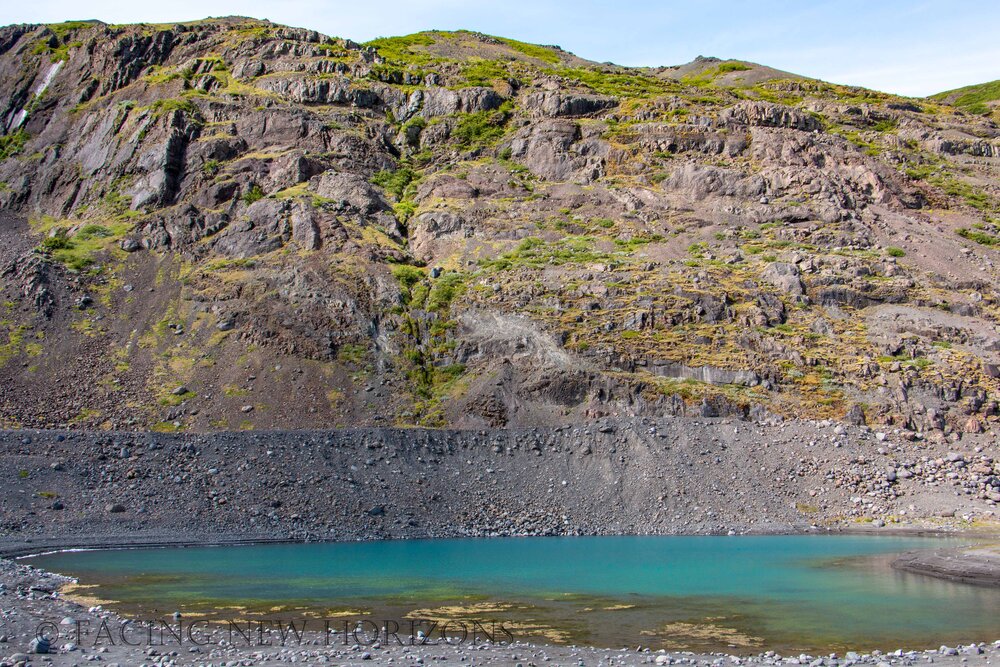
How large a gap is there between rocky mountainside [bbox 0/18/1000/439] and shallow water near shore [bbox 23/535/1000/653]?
1516 centimetres

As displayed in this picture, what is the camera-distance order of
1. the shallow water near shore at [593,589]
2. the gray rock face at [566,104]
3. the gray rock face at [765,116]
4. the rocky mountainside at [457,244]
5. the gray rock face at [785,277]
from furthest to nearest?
the gray rock face at [566,104]
the gray rock face at [765,116]
the gray rock face at [785,277]
the rocky mountainside at [457,244]
the shallow water near shore at [593,589]

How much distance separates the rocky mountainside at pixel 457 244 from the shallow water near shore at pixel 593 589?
49.7 ft

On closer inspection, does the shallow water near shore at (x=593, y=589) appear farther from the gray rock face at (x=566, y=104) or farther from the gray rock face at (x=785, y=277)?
the gray rock face at (x=566, y=104)

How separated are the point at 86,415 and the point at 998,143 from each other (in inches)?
3260

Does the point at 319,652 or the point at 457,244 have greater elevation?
the point at 457,244

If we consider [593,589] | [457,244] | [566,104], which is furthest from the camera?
[566,104]

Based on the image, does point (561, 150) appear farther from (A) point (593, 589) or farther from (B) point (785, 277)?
(A) point (593, 589)

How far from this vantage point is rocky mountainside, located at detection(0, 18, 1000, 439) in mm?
50156

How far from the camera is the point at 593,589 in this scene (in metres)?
25.4

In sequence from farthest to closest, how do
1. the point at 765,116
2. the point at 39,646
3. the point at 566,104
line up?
the point at 566,104, the point at 765,116, the point at 39,646

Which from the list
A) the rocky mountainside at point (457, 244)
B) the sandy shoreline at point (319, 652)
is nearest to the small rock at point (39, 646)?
the sandy shoreline at point (319, 652)

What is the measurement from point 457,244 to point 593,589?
1690 inches

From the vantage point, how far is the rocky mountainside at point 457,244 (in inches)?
1975

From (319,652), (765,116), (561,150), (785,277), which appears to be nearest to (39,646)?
(319,652)
